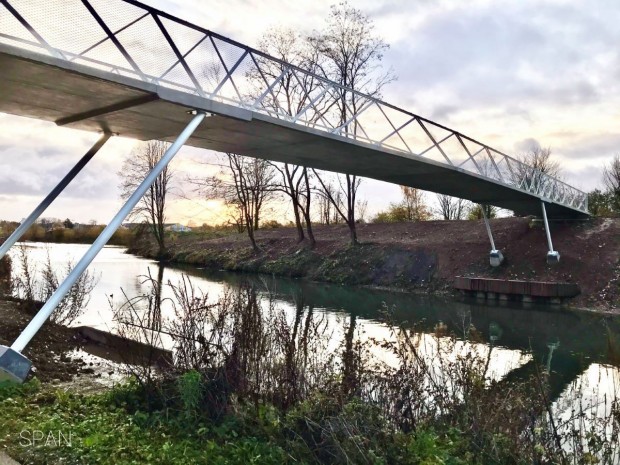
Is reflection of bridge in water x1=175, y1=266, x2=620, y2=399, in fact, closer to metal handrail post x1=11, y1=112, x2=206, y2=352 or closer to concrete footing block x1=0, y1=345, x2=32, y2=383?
metal handrail post x1=11, y1=112, x2=206, y2=352

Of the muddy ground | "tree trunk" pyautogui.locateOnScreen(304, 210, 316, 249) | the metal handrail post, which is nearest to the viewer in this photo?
the metal handrail post

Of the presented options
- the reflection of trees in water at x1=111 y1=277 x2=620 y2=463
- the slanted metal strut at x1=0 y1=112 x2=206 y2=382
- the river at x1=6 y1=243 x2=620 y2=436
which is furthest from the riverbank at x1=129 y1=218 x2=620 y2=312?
the slanted metal strut at x1=0 y1=112 x2=206 y2=382

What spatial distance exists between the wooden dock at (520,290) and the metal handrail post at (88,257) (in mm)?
15795

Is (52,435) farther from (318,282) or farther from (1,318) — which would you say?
(318,282)

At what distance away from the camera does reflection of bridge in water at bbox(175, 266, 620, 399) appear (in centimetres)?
1079

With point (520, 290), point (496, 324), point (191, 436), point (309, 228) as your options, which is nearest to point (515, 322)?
point (496, 324)

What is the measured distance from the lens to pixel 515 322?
53.9 ft

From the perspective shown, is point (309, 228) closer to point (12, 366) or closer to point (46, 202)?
point (46, 202)

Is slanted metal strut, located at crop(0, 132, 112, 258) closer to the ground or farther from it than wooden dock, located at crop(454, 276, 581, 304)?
farther from it

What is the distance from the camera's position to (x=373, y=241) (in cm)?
3222

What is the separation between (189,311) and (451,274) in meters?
20.6

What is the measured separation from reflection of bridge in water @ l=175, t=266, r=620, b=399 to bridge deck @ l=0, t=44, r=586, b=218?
3421 mm

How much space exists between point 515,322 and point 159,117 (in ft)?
41.3

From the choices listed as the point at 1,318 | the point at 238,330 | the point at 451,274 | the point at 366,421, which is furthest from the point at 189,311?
the point at 451,274
